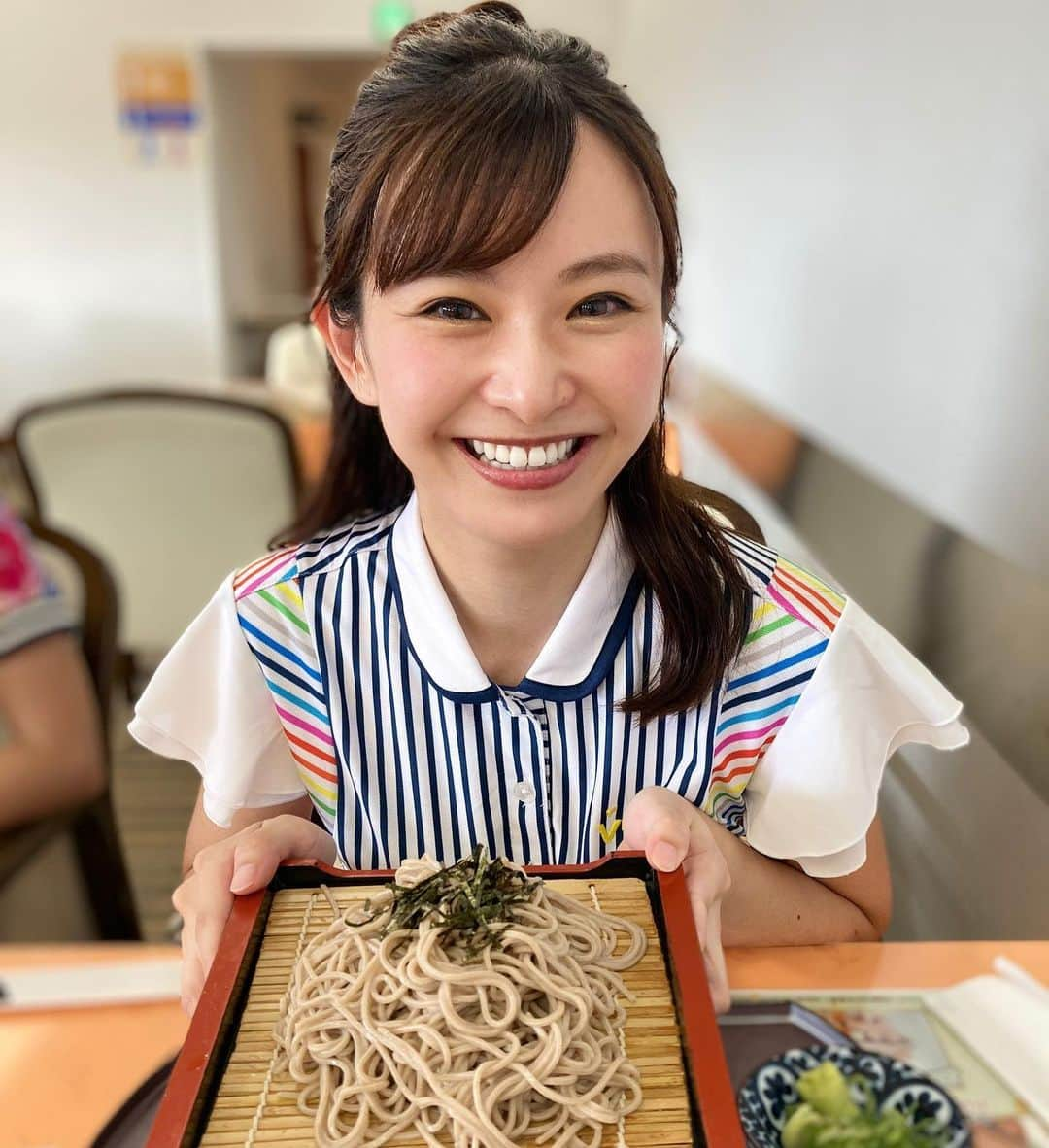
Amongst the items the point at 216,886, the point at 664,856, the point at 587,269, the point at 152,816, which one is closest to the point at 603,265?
the point at 587,269

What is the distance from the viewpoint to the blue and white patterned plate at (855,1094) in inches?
24.2

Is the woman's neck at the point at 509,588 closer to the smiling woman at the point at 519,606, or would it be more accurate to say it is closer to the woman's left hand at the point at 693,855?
the smiling woman at the point at 519,606

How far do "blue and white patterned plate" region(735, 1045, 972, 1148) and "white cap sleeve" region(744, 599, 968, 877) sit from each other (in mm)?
220

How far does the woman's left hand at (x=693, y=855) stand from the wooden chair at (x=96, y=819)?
0.75 meters

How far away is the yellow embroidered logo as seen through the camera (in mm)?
923

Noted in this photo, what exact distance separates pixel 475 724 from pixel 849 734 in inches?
→ 12.4

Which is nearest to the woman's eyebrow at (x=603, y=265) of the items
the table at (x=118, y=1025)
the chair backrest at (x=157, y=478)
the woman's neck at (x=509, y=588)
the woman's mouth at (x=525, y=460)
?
the woman's mouth at (x=525, y=460)

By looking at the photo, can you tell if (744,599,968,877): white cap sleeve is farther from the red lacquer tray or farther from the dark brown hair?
the red lacquer tray

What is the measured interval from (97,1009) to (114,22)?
5658 mm

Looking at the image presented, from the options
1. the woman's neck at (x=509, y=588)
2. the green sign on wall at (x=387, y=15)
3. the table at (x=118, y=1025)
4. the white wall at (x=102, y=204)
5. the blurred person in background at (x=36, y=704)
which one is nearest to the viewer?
the table at (x=118, y=1025)

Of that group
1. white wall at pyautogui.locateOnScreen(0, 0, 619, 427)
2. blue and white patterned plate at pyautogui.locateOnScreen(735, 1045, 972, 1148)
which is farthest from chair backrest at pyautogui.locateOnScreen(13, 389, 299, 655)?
white wall at pyautogui.locateOnScreen(0, 0, 619, 427)

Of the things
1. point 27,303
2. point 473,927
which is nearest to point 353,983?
point 473,927

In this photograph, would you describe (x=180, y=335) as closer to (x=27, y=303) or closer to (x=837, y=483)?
(x=27, y=303)

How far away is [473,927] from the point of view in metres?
0.66
